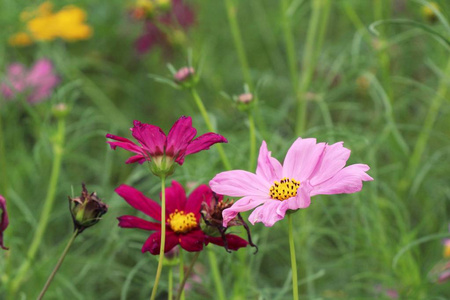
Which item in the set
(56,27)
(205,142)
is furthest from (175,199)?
(56,27)

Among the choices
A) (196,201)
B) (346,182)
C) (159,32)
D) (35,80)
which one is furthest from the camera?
(159,32)

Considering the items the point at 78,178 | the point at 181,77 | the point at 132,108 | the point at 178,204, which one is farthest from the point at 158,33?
the point at 178,204

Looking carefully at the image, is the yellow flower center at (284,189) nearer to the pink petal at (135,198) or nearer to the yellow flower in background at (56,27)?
the pink petal at (135,198)

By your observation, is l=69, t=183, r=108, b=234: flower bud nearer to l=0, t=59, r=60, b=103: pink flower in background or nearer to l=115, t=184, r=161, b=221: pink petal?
l=115, t=184, r=161, b=221: pink petal

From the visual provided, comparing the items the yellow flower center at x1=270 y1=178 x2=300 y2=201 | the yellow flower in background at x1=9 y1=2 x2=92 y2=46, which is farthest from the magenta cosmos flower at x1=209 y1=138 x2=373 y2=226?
the yellow flower in background at x1=9 y1=2 x2=92 y2=46

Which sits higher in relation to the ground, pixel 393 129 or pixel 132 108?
pixel 132 108

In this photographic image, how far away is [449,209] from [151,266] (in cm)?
60

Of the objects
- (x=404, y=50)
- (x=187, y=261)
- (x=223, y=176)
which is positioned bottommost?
(x=223, y=176)

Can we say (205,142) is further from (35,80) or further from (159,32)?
(159,32)

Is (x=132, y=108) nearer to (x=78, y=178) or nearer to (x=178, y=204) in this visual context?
(x=78, y=178)

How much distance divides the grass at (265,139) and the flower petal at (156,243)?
0.59 feet

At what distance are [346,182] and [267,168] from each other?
9 cm

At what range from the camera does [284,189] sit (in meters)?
0.47

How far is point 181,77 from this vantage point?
0.67 metres
